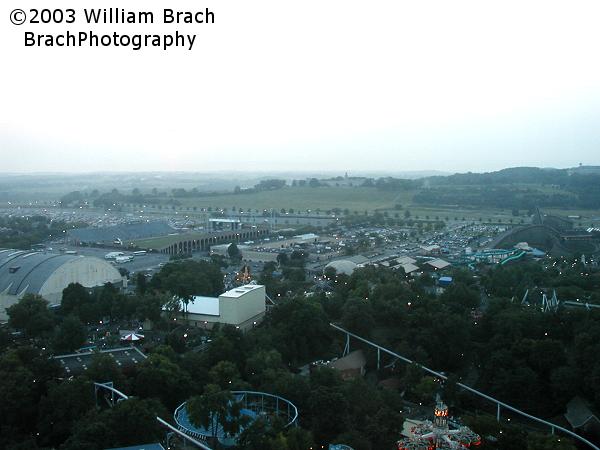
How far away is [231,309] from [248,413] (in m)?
3.66

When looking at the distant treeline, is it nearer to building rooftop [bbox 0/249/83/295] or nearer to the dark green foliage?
the dark green foliage

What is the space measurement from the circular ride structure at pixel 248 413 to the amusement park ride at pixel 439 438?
1386mm

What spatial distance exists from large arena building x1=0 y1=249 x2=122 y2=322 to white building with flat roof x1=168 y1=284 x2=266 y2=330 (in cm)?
308

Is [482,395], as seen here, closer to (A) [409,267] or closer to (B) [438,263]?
(A) [409,267]

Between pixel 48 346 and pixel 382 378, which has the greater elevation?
pixel 48 346

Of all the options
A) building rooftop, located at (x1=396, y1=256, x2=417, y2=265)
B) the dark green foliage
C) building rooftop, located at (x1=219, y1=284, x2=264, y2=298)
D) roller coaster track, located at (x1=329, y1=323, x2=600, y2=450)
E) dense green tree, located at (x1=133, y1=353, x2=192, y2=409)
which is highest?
building rooftop, located at (x1=219, y1=284, x2=264, y2=298)

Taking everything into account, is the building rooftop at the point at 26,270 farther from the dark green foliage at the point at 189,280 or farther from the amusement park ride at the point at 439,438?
the amusement park ride at the point at 439,438

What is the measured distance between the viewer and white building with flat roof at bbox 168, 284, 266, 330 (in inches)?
417

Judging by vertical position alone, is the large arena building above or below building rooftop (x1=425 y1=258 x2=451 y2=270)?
above

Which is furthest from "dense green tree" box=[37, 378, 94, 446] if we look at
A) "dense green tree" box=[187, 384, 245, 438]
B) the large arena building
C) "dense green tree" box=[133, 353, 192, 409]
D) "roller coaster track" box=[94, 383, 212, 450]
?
the large arena building

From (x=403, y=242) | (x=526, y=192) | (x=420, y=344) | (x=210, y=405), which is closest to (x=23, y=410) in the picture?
(x=210, y=405)

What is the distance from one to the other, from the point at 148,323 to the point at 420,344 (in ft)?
15.8

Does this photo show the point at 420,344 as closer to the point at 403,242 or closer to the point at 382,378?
the point at 382,378

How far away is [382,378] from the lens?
9.23 meters
